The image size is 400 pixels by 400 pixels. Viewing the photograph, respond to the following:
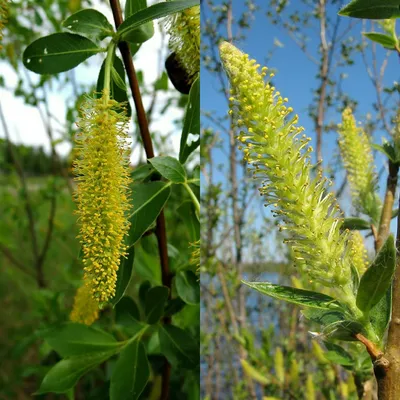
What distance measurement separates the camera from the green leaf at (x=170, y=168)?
0.58 meters

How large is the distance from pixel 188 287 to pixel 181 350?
96mm

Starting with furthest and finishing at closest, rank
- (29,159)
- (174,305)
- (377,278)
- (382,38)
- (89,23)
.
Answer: (29,159) < (174,305) < (89,23) < (382,38) < (377,278)

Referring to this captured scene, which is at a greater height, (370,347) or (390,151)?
(390,151)

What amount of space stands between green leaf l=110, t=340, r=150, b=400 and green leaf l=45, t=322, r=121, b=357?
54mm

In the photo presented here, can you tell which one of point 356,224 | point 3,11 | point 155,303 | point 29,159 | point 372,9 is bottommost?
point 155,303

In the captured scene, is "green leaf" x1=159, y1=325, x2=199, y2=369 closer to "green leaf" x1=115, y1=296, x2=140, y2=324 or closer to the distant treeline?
"green leaf" x1=115, y1=296, x2=140, y2=324

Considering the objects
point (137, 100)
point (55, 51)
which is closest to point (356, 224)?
point (137, 100)

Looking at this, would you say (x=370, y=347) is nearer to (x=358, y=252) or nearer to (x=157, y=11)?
(x=358, y=252)

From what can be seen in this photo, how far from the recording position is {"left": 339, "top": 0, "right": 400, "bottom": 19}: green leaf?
0.33 meters

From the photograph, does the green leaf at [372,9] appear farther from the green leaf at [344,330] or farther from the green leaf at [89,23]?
the green leaf at [89,23]

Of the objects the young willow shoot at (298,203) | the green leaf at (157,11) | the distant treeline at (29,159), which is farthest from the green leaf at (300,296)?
the distant treeline at (29,159)

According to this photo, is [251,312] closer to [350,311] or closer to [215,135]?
[215,135]

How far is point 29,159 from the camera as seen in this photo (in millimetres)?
3105

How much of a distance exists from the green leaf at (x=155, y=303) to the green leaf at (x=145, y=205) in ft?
0.59
